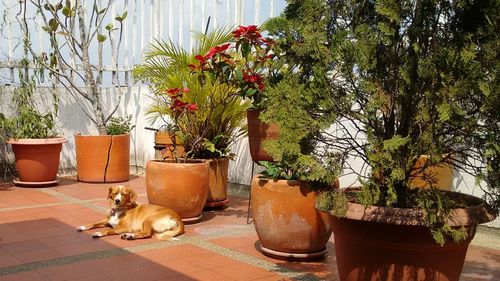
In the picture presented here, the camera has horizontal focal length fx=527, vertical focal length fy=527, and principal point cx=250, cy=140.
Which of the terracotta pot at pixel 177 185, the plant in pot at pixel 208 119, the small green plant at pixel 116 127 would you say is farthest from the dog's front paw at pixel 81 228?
the small green plant at pixel 116 127

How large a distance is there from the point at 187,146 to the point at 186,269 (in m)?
2.17

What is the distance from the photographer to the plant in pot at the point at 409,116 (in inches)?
91.8

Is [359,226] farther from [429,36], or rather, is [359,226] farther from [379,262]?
[429,36]

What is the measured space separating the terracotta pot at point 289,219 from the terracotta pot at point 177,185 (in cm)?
112

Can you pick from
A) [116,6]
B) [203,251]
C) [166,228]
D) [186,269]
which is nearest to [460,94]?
[186,269]

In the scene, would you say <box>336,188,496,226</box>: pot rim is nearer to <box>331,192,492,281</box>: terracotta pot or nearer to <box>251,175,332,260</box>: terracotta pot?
<box>331,192,492,281</box>: terracotta pot

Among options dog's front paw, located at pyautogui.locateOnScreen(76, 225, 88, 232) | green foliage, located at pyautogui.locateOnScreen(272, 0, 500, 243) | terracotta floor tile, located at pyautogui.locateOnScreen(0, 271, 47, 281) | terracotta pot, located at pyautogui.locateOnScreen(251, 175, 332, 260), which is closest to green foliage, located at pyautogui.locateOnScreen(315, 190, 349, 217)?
green foliage, located at pyautogui.locateOnScreen(272, 0, 500, 243)

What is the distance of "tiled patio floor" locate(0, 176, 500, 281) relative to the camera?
357 cm

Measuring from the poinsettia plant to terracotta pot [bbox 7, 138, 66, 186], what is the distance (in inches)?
113

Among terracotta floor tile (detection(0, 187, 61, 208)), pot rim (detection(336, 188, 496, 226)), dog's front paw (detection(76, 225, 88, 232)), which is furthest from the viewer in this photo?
terracotta floor tile (detection(0, 187, 61, 208))

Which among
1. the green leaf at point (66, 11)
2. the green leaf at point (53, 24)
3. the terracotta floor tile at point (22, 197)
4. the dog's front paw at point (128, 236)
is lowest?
the dog's front paw at point (128, 236)

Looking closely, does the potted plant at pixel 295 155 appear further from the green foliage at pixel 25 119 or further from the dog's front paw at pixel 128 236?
the green foliage at pixel 25 119

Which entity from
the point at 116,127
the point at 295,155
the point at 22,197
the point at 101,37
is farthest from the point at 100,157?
the point at 295,155

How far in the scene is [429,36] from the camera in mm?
2500
